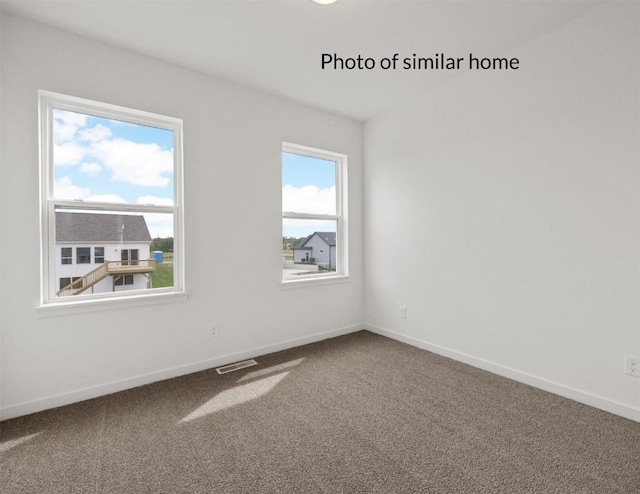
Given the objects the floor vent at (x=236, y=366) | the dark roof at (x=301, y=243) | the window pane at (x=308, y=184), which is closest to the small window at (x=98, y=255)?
the floor vent at (x=236, y=366)

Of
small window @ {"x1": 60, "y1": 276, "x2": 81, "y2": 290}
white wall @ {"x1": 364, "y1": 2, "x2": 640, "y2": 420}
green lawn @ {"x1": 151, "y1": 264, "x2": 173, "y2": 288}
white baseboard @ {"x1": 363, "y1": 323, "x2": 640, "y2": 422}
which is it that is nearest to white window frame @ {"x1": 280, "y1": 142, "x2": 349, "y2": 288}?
white wall @ {"x1": 364, "y1": 2, "x2": 640, "y2": 420}

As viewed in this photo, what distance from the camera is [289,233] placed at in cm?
352

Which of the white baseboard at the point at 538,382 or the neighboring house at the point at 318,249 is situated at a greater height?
the neighboring house at the point at 318,249

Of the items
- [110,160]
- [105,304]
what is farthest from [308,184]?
[105,304]

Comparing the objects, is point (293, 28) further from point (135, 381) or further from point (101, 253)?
point (135, 381)

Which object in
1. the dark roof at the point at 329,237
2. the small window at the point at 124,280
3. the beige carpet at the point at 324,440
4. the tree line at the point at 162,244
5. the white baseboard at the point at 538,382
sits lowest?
the beige carpet at the point at 324,440

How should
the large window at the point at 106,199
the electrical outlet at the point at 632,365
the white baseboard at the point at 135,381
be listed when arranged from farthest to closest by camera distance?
the large window at the point at 106,199
the white baseboard at the point at 135,381
the electrical outlet at the point at 632,365

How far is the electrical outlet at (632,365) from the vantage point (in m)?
2.02

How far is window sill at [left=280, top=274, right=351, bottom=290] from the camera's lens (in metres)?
3.39

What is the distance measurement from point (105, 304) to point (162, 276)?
1.51 ft

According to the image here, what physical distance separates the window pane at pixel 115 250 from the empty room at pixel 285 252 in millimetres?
16

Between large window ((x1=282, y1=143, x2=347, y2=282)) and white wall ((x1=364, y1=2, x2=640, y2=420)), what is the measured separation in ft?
2.44

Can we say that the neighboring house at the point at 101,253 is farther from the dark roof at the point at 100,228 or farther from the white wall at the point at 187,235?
the white wall at the point at 187,235

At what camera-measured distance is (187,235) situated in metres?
2.77
